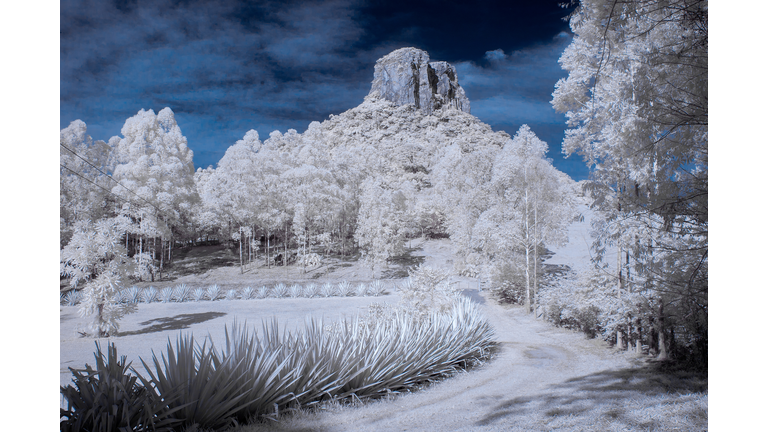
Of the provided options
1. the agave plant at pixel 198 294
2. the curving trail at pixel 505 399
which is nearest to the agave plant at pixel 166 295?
the agave plant at pixel 198 294

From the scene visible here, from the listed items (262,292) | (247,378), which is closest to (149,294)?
(262,292)

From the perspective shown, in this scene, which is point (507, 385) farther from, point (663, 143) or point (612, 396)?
point (663, 143)

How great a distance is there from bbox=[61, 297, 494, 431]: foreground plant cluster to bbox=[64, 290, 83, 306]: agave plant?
1.55 m

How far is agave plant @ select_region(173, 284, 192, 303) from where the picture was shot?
4.56 metres

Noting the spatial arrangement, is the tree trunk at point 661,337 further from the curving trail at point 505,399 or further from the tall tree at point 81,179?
the tall tree at point 81,179

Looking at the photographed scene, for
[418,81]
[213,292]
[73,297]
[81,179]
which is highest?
[418,81]

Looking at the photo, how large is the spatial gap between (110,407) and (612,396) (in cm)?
278

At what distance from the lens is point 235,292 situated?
17.5 feet

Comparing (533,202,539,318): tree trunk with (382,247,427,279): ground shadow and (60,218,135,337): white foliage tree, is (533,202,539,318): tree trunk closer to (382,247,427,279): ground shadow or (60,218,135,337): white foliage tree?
(382,247,427,279): ground shadow

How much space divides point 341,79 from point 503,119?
199 centimetres

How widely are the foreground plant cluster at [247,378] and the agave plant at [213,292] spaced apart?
267 centimetres

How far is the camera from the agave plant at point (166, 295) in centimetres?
441
